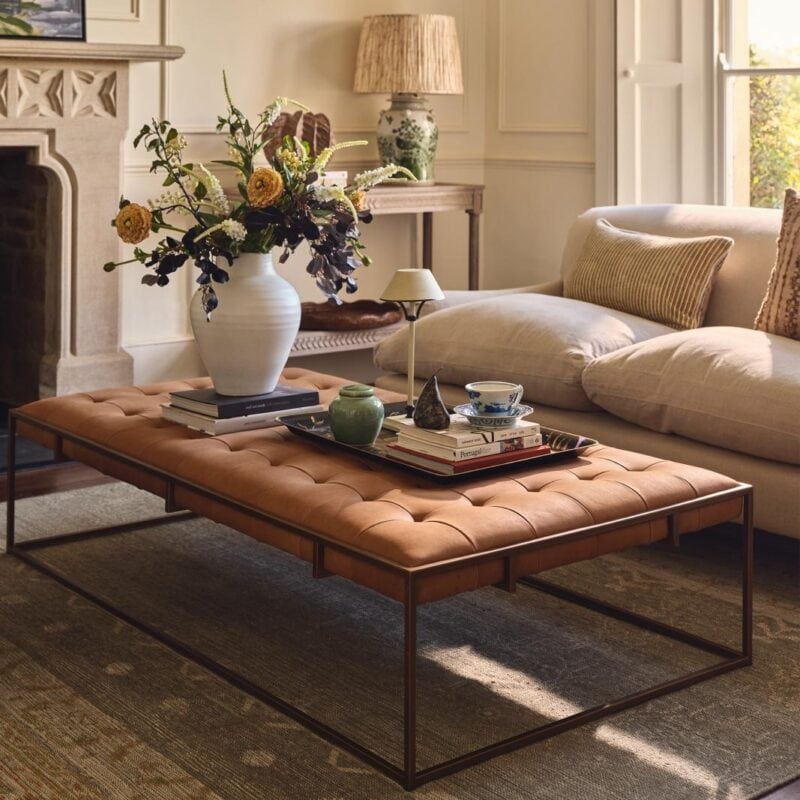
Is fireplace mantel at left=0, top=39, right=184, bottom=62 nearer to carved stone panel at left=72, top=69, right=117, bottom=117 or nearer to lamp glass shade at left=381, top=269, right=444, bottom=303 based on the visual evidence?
carved stone panel at left=72, top=69, right=117, bottom=117

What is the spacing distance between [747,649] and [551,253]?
3493mm

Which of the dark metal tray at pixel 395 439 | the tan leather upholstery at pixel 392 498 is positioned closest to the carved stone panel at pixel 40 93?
the tan leather upholstery at pixel 392 498

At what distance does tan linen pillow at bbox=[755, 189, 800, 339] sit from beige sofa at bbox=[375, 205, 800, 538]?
91 millimetres

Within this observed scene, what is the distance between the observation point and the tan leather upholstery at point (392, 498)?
2195 millimetres

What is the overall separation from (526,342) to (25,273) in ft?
7.87

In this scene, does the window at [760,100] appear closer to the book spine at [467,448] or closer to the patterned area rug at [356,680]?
the patterned area rug at [356,680]

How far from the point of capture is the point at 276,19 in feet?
17.9

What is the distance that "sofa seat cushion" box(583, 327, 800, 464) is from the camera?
3.09 m

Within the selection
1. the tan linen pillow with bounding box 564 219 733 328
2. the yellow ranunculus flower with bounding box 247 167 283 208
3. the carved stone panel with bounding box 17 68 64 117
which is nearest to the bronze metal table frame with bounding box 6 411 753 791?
the yellow ranunculus flower with bounding box 247 167 283 208

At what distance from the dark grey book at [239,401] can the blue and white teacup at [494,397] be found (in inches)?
24.5

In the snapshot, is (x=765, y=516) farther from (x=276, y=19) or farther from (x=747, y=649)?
(x=276, y=19)

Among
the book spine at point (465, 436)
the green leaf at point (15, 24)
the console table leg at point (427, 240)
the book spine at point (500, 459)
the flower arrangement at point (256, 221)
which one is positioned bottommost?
the book spine at point (500, 459)

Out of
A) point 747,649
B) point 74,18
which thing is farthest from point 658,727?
point 74,18

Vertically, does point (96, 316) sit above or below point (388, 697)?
above
